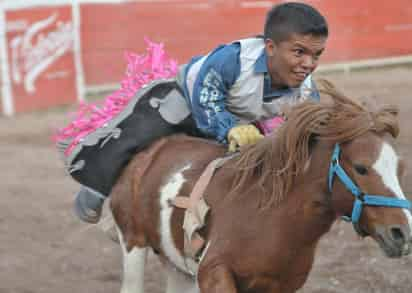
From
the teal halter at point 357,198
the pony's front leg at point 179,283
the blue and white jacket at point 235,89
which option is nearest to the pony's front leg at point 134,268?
the pony's front leg at point 179,283

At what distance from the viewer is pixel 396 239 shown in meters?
3.16

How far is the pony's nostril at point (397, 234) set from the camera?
316 centimetres

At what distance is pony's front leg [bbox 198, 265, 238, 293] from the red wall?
33.5 feet

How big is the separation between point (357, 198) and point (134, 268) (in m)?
1.39

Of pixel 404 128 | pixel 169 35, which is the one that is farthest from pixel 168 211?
pixel 169 35

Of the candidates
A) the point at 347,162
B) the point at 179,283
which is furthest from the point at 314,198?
the point at 179,283

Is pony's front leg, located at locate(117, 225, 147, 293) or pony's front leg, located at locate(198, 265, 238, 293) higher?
pony's front leg, located at locate(198, 265, 238, 293)

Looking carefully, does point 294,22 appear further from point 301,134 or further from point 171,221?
point 171,221

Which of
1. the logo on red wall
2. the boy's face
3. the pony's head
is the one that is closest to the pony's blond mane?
the pony's head

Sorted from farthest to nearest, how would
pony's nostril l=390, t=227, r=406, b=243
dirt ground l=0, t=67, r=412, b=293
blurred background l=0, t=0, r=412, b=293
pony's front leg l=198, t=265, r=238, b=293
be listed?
blurred background l=0, t=0, r=412, b=293, dirt ground l=0, t=67, r=412, b=293, pony's front leg l=198, t=265, r=238, b=293, pony's nostril l=390, t=227, r=406, b=243

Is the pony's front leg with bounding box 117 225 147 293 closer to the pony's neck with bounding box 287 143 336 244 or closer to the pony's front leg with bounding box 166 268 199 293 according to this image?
the pony's front leg with bounding box 166 268 199 293

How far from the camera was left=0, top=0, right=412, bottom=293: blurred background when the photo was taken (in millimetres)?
5805

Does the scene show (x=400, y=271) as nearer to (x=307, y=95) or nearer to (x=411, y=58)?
(x=307, y=95)

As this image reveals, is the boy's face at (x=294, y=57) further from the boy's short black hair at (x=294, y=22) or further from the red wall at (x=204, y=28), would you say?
the red wall at (x=204, y=28)
